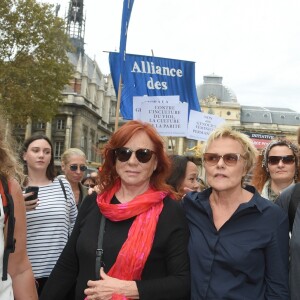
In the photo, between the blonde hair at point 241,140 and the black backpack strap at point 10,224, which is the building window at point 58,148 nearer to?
the blonde hair at point 241,140

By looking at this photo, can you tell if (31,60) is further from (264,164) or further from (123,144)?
(123,144)

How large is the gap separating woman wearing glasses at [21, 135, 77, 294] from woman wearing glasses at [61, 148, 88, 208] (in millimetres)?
1396

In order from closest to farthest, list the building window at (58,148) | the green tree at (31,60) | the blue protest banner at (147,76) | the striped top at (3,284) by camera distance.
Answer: the striped top at (3,284) < the blue protest banner at (147,76) < the green tree at (31,60) < the building window at (58,148)

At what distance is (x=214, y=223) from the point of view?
2934mm

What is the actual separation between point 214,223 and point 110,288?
71cm

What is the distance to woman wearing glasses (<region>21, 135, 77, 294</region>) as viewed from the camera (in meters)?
4.23

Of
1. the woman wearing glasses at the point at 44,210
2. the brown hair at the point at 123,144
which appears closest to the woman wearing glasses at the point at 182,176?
the woman wearing glasses at the point at 44,210

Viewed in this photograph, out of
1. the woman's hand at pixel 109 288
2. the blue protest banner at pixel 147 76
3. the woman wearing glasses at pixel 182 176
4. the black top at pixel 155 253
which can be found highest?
the blue protest banner at pixel 147 76

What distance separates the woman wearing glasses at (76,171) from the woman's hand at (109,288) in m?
3.47

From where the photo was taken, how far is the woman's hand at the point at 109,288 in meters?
2.76

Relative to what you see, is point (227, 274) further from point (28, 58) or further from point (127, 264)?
point (28, 58)

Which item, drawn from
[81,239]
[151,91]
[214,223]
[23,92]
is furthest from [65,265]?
[23,92]

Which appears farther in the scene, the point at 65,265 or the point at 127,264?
the point at 65,265

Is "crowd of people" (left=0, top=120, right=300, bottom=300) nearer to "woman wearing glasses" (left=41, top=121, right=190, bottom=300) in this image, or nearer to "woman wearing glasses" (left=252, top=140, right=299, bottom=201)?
"woman wearing glasses" (left=41, top=121, right=190, bottom=300)
